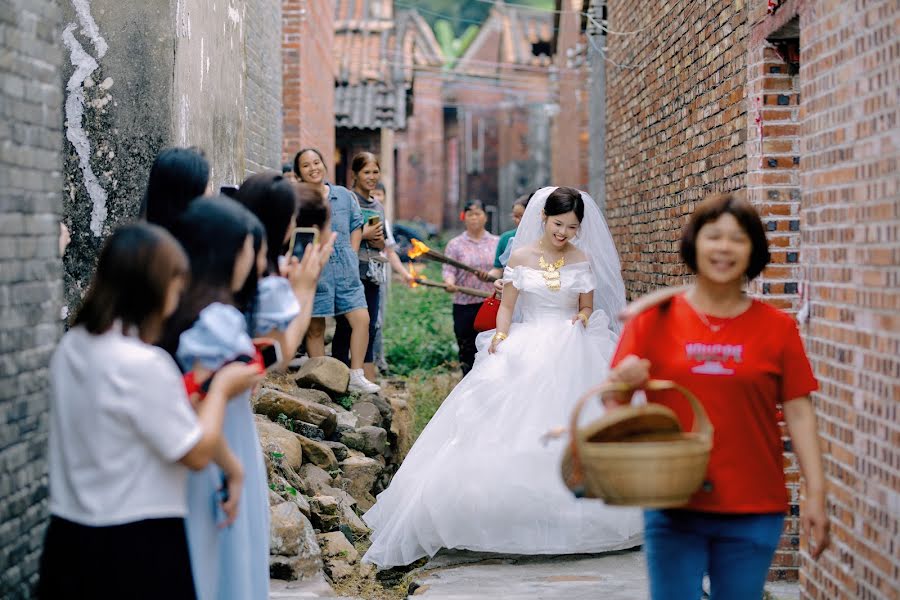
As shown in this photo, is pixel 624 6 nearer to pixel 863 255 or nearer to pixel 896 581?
pixel 863 255

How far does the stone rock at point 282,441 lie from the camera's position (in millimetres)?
7307

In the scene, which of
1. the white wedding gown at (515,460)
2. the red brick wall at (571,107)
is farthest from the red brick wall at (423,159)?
the white wedding gown at (515,460)

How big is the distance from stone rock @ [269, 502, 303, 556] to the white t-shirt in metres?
2.67

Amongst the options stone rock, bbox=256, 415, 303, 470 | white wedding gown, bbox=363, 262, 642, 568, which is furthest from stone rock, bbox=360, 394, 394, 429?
white wedding gown, bbox=363, 262, 642, 568

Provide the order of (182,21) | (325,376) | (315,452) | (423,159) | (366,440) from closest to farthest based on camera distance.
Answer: (182,21)
(315,452)
(366,440)
(325,376)
(423,159)

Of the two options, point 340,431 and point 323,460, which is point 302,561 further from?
point 340,431

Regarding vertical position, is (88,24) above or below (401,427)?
above

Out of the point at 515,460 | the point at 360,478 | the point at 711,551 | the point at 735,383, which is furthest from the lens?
the point at 360,478

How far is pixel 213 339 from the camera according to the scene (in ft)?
11.4

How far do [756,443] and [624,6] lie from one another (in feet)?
25.7

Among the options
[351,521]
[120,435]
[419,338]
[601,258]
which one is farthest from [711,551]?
[419,338]

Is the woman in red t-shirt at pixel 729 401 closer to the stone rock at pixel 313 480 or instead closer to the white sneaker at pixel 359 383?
the stone rock at pixel 313 480

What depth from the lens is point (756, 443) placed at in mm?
3619

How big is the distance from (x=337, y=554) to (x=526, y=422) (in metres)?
1.33
